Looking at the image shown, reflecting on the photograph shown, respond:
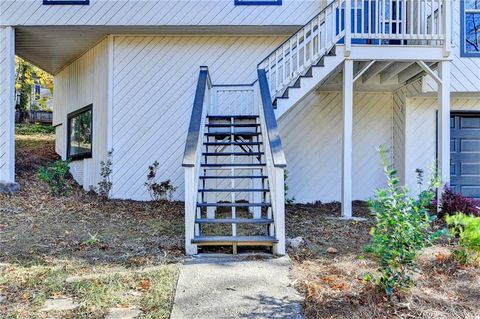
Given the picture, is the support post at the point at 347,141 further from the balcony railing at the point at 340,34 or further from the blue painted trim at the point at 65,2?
the blue painted trim at the point at 65,2

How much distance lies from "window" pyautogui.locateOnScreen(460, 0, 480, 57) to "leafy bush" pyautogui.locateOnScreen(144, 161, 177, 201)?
655 centimetres

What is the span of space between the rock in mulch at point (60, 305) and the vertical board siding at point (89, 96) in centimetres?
531

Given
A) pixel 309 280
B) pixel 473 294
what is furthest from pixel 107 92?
pixel 473 294

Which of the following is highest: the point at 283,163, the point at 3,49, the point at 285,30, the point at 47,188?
the point at 285,30

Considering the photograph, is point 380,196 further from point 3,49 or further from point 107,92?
point 3,49

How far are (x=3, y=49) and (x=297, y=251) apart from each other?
7.10 m

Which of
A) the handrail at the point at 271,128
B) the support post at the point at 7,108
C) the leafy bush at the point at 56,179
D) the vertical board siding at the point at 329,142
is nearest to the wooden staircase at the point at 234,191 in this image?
the handrail at the point at 271,128

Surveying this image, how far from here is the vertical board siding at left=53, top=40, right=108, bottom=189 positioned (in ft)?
27.6

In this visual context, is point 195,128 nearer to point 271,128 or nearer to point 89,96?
point 271,128

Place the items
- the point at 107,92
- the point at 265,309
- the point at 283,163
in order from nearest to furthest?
1. the point at 265,309
2. the point at 283,163
3. the point at 107,92

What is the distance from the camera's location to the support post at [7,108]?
7.55m

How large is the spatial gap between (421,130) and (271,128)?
187 inches

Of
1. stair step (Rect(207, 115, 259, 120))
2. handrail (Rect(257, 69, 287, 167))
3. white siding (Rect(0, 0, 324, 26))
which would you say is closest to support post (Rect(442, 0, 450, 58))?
white siding (Rect(0, 0, 324, 26))

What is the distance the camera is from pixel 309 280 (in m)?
3.64
